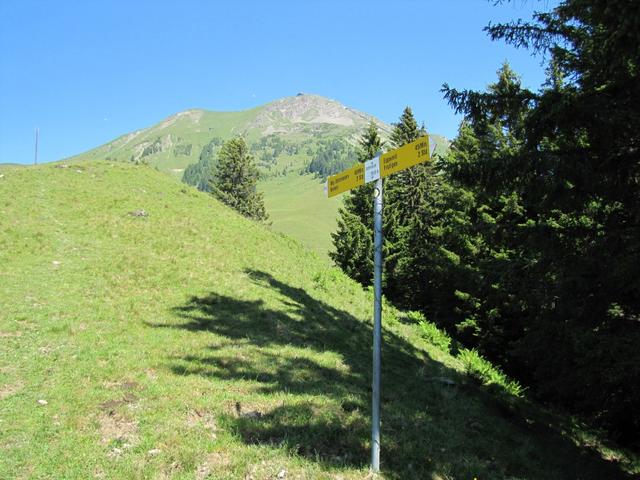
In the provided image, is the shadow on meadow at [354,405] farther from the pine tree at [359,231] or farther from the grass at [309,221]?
the grass at [309,221]

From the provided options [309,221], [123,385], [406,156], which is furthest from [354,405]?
[309,221]

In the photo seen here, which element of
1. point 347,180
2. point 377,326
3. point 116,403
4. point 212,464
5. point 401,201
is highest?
point 401,201

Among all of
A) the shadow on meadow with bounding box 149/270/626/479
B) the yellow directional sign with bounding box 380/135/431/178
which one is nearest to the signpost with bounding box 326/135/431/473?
the yellow directional sign with bounding box 380/135/431/178

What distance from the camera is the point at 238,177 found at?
6184cm

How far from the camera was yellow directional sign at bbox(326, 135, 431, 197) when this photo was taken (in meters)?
4.85

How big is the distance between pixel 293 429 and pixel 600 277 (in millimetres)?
5717

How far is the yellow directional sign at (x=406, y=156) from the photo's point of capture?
4.81 metres

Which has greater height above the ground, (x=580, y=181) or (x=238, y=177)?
(x=238, y=177)

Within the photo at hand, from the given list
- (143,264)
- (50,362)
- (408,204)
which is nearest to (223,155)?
(408,204)

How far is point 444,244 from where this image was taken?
27672mm

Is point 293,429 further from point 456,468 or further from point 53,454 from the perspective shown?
point 53,454

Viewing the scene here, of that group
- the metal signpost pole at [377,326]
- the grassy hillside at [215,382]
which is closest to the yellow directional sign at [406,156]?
the metal signpost pole at [377,326]

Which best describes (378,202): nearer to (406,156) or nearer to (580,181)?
(406,156)

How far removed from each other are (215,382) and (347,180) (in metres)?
4.23
